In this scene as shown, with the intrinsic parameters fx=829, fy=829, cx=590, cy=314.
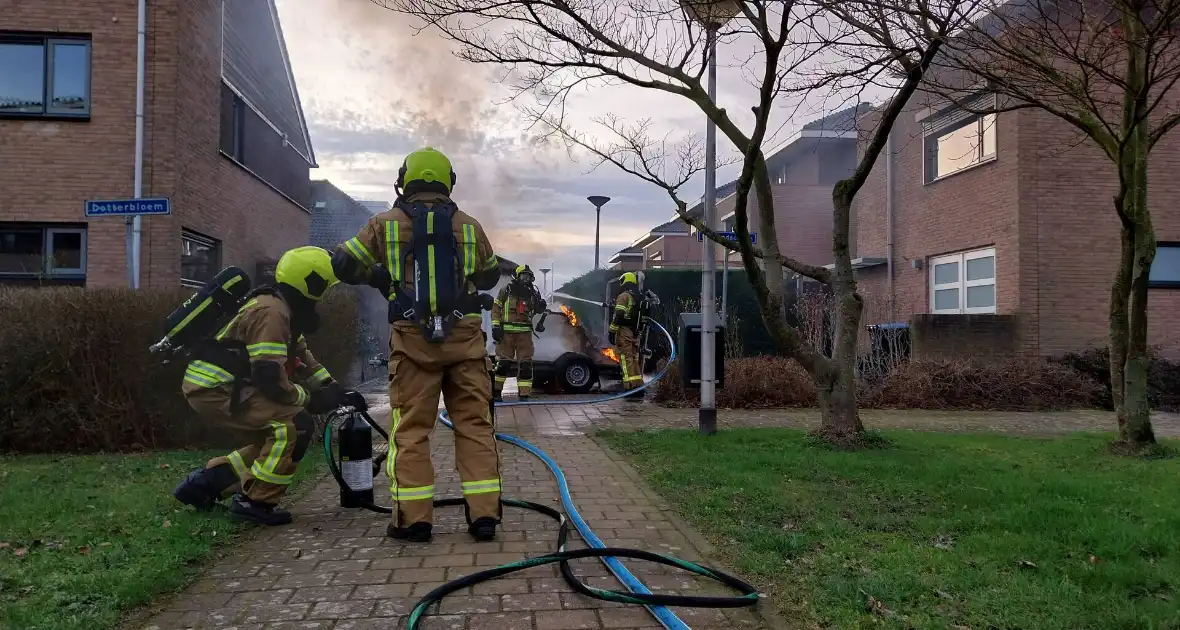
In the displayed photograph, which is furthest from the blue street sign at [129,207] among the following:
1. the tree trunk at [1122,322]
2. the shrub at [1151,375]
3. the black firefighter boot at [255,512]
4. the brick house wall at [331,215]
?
the brick house wall at [331,215]

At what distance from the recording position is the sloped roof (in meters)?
15.2

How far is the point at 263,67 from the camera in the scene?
17.5m

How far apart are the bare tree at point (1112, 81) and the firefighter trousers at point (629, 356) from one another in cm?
570

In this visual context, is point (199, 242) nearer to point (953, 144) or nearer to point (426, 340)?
point (426, 340)

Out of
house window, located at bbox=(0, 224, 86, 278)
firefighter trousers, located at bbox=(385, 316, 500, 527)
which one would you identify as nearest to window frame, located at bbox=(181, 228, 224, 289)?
house window, located at bbox=(0, 224, 86, 278)

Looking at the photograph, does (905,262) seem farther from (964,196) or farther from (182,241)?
(182,241)

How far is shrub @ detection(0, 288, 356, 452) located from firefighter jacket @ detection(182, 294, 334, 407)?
2436 millimetres

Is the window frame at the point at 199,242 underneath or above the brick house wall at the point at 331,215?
underneath

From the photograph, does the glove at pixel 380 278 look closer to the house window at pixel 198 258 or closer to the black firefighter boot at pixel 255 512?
the black firefighter boot at pixel 255 512

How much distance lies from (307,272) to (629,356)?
24.0 ft

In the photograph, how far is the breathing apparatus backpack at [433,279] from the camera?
4152 mm

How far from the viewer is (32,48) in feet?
39.9

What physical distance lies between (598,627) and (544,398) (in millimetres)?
8567

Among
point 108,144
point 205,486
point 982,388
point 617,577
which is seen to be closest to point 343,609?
point 617,577
